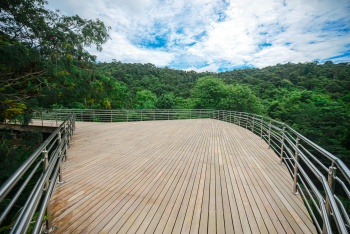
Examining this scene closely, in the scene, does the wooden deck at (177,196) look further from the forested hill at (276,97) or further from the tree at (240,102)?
the tree at (240,102)

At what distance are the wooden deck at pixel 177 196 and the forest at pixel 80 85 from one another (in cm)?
337

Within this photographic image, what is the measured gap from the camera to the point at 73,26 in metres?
8.96

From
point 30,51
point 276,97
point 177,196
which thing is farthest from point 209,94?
point 177,196

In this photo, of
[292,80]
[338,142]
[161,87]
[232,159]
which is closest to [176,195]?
[232,159]

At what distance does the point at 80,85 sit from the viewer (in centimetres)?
867

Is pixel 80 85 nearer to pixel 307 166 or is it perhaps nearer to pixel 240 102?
pixel 307 166

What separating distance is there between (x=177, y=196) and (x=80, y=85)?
26.3 ft

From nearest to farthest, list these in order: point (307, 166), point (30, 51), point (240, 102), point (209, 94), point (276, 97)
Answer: point (30, 51), point (307, 166), point (240, 102), point (209, 94), point (276, 97)

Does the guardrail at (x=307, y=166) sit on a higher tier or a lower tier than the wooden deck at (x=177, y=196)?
higher

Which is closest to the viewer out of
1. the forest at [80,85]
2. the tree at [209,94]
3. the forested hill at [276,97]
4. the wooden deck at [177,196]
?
the wooden deck at [177,196]

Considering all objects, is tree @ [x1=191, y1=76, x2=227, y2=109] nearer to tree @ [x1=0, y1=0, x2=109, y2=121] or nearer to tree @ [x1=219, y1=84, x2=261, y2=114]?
tree @ [x1=219, y1=84, x2=261, y2=114]

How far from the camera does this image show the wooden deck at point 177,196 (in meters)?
2.14

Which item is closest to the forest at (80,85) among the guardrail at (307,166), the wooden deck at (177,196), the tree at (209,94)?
the tree at (209,94)

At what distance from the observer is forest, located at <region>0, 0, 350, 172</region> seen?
231 inches
